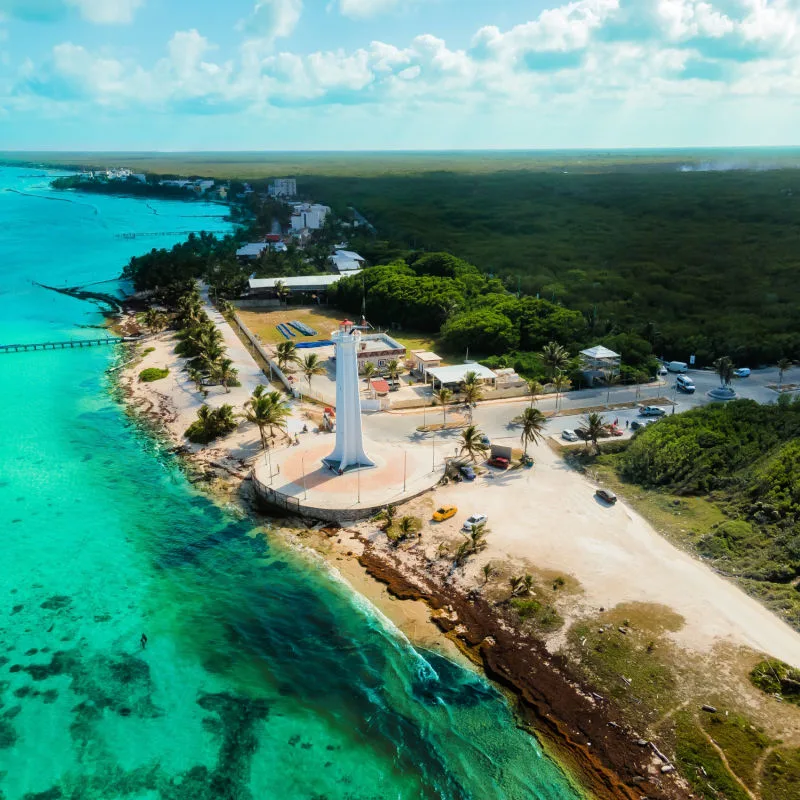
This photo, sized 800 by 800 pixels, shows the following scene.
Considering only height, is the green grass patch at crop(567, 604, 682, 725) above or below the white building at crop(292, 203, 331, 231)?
below

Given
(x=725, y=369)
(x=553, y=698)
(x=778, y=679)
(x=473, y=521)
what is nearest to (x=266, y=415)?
(x=473, y=521)

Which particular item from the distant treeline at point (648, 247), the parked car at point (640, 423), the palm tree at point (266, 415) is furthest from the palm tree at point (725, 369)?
the palm tree at point (266, 415)

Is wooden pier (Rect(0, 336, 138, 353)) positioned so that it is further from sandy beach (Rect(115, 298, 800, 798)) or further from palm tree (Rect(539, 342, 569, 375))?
palm tree (Rect(539, 342, 569, 375))

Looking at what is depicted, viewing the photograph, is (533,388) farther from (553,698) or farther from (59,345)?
(59,345)

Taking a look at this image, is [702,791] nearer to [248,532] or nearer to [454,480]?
[454,480]

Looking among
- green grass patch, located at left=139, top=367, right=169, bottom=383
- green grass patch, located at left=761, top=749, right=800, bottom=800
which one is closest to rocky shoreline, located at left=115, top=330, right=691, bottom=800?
green grass patch, located at left=761, top=749, right=800, bottom=800

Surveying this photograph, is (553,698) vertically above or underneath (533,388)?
underneath

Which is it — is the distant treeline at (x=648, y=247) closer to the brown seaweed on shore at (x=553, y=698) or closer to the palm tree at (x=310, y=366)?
the palm tree at (x=310, y=366)
